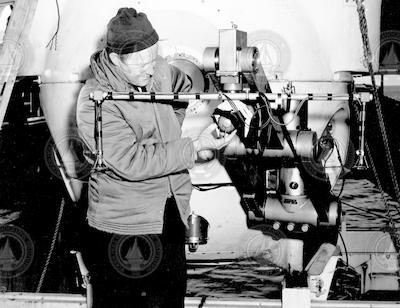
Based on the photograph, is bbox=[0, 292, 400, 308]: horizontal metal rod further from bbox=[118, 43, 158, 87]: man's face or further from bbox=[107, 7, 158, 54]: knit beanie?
bbox=[107, 7, 158, 54]: knit beanie

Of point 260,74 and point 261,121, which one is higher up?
point 260,74

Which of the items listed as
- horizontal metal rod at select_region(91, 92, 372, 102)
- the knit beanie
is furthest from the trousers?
the knit beanie

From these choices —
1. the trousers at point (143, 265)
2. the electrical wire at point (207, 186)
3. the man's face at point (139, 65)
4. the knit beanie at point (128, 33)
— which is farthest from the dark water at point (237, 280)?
the knit beanie at point (128, 33)

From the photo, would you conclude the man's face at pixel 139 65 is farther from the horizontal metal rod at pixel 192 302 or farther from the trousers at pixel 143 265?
the horizontal metal rod at pixel 192 302

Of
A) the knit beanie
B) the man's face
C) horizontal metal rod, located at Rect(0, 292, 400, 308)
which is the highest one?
the knit beanie

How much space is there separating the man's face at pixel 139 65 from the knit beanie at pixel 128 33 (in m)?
0.02

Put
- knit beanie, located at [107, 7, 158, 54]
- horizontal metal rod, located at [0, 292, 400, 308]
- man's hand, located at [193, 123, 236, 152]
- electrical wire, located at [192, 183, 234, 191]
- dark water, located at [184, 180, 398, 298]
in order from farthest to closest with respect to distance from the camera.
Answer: dark water, located at [184, 180, 398, 298] → electrical wire, located at [192, 183, 234, 191] → horizontal metal rod, located at [0, 292, 400, 308] → man's hand, located at [193, 123, 236, 152] → knit beanie, located at [107, 7, 158, 54]

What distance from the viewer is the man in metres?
2.25

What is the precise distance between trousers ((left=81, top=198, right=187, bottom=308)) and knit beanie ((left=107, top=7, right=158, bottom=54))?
657mm

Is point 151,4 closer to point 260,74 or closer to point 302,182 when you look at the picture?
point 260,74

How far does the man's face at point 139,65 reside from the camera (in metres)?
2.25

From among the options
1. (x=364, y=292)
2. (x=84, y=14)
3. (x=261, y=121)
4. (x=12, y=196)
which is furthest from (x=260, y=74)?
Answer: (x=12, y=196)

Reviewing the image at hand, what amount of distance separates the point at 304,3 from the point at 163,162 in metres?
1.33

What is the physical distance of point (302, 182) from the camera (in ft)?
10.2
